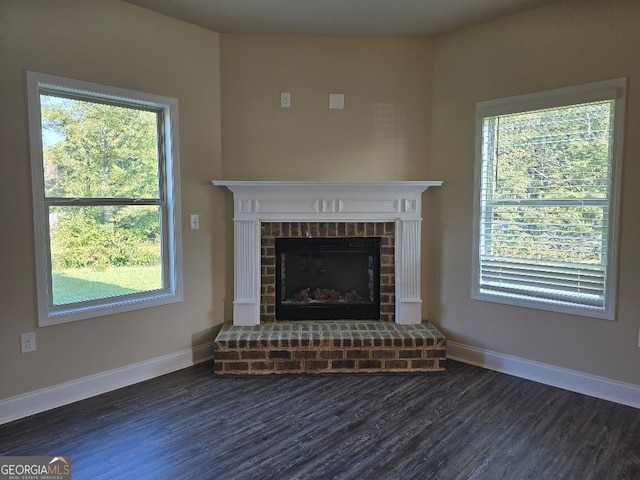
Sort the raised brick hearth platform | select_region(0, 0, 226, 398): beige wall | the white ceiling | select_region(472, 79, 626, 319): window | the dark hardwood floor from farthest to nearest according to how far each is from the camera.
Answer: the raised brick hearth platform < the white ceiling < select_region(472, 79, 626, 319): window < select_region(0, 0, 226, 398): beige wall < the dark hardwood floor

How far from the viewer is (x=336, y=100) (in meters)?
3.75

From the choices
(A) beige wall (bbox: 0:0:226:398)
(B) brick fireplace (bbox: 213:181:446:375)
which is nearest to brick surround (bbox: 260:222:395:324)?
(B) brick fireplace (bbox: 213:181:446:375)

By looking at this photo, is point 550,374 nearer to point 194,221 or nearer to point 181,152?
point 194,221

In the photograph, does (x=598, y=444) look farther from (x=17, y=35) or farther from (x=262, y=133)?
(x=17, y=35)

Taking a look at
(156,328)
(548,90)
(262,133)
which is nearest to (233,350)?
(156,328)

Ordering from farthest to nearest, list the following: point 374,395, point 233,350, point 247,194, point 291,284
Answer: point 291,284, point 247,194, point 233,350, point 374,395

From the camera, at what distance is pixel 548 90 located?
3.09 m

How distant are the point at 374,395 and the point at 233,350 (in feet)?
3.73

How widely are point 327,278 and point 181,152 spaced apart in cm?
170

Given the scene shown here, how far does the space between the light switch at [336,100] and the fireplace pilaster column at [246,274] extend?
1234 millimetres

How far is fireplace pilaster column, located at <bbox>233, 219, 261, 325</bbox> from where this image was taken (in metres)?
3.69

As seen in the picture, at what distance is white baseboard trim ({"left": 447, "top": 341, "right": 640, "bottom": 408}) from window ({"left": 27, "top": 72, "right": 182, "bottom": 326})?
2.51 m

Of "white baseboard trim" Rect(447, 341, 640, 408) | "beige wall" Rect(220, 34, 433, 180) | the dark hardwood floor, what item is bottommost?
the dark hardwood floor

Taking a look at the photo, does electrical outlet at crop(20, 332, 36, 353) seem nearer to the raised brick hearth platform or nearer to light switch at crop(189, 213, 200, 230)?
the raised brick hearth platform
